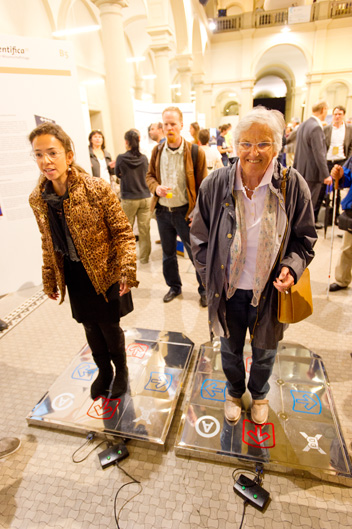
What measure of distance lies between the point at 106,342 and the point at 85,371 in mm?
578

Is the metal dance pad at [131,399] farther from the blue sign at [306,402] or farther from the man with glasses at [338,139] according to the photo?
the man with glasses at [338,139]

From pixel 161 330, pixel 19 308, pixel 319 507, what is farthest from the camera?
pixel 19 308

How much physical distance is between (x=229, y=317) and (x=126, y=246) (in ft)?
2.42

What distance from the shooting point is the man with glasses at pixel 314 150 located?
4664 mm

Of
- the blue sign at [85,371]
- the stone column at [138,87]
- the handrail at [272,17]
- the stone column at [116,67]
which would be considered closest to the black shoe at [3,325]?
the blue sign at [85,371]

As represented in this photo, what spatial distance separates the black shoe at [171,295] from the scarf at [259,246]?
2081mm

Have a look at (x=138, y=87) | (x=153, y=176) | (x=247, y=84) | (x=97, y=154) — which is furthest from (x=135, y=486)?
(x=247, y=84)

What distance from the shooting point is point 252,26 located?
1764cm

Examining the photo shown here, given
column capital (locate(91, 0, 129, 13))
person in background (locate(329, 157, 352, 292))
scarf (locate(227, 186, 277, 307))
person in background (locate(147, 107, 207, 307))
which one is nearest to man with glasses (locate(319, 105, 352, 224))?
person in background (locate(329, 157, 352, 292))

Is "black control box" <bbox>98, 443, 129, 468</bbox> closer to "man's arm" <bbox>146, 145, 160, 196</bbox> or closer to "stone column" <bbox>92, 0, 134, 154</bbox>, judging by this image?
"man's arm" <bbox>146, 145, 160, 196</bbox>

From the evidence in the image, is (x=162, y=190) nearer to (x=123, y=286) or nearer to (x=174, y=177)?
(x=174, y=177)

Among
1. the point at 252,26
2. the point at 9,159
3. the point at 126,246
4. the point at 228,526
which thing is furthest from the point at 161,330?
the point at 252,26

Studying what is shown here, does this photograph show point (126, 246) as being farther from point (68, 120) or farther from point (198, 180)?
point (68, 120)

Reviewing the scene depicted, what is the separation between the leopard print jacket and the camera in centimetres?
169
